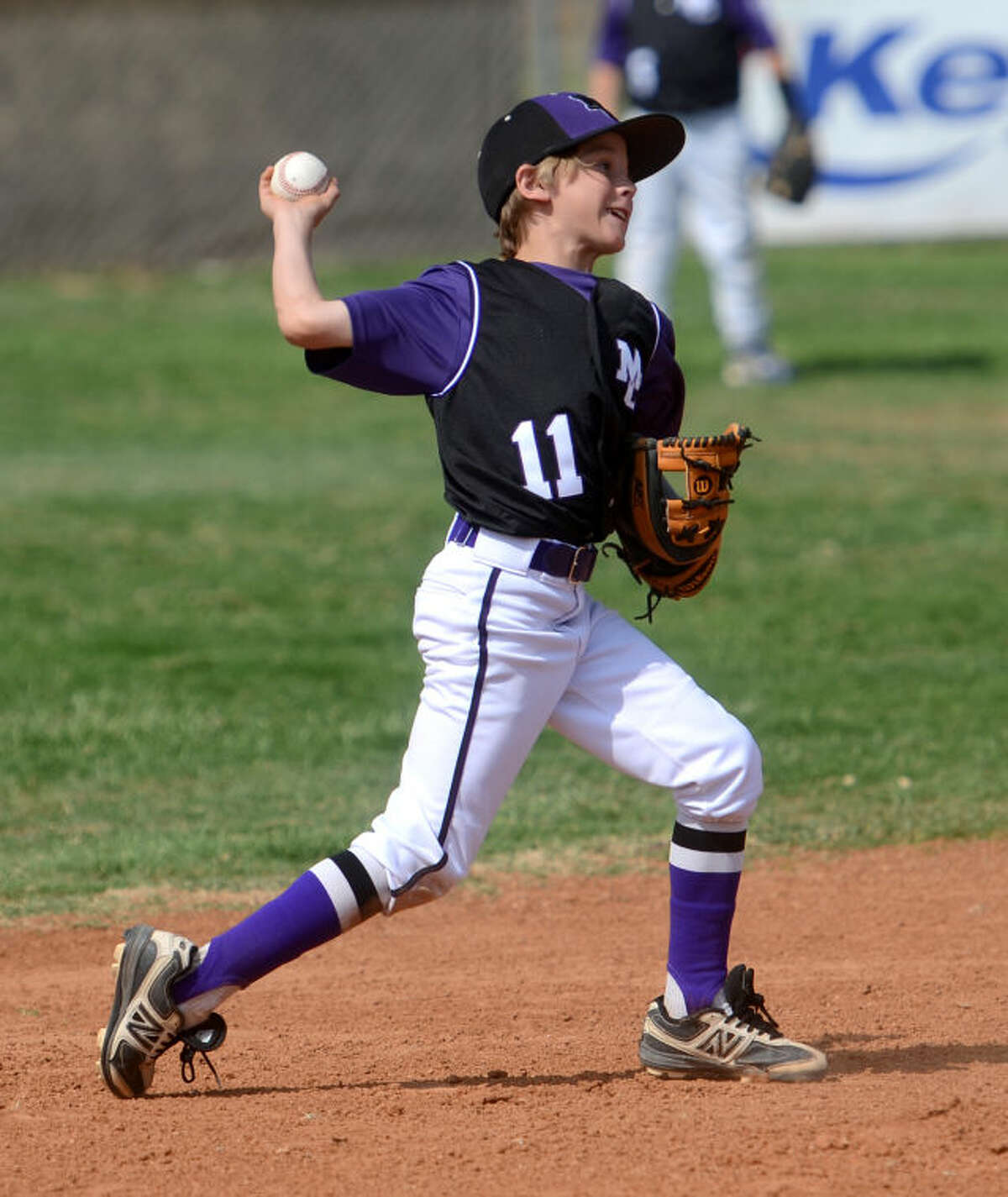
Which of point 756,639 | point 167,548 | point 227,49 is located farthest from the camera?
point 227,49

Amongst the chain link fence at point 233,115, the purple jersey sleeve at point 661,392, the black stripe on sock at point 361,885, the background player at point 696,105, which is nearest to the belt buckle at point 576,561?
the purple jersey sleeve at point 661,392

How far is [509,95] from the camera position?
16859 mm

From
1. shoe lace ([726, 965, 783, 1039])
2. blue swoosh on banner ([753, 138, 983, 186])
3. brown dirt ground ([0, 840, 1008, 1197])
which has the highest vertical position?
blue swoosh on banner ([753, 138, 983, 186])

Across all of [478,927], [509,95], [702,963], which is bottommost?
[478,927]

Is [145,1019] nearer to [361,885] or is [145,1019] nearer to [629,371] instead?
[361,885]

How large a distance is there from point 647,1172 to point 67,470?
8099mm

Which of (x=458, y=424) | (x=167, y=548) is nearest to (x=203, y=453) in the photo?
(x=167, y=548)

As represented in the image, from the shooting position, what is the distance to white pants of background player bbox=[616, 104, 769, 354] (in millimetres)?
11383

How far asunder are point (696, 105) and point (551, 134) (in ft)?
25.9

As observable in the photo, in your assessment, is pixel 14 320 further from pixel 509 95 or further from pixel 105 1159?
pixel 105 1159

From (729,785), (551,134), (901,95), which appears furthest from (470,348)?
(901,95)

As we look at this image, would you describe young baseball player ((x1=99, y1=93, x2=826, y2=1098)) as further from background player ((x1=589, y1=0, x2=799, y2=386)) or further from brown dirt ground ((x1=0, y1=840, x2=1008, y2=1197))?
background player ((x1=589, y1=0, x2=799, y2=386))

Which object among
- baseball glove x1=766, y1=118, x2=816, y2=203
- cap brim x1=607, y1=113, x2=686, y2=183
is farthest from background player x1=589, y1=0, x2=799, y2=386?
cap brim x1=607, y1=113, x2=686, y2=183

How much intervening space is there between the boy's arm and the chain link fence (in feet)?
43.4
